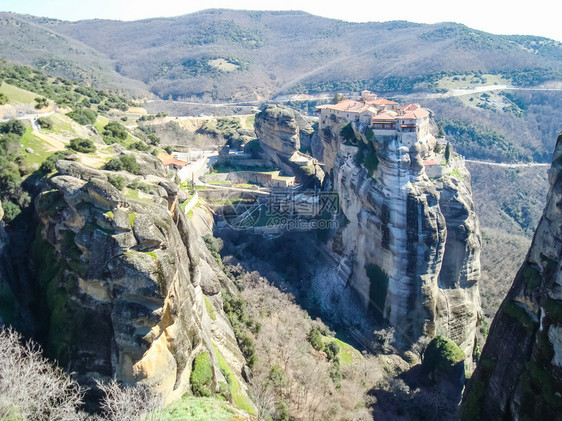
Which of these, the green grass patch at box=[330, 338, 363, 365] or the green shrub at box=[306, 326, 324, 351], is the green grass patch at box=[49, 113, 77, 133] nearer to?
the green shrub at box=[306, 326, 324, 351]

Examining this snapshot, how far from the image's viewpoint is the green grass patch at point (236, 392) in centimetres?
2022

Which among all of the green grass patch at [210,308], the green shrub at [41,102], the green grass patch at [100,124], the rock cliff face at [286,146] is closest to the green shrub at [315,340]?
the green grass patch at [210,308]

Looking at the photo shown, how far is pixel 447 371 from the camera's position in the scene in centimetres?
2988

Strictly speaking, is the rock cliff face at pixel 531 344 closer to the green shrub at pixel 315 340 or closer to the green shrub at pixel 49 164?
the green shrub at pixel 315 340

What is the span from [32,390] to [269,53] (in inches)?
6878

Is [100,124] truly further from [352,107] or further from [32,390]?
[32,390]

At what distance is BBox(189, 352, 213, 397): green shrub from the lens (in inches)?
717

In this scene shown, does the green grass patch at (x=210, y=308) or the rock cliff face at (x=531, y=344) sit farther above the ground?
the rock cliff face at (x=531, y=344)

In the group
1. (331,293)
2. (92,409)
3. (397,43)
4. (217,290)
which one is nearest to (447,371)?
(331,293)

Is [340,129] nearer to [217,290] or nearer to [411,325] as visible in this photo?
[411,325]

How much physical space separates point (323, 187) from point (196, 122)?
133ft

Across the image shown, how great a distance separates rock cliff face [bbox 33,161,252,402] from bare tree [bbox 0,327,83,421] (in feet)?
3.11

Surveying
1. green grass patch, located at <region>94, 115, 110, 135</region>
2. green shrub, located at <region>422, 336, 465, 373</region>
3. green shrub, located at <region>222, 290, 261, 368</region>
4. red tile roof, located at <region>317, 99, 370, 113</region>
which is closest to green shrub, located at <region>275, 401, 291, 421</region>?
green shrub, located at <region>222, 290, 261, 368</region>

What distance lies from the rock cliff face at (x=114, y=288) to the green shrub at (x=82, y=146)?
7501 mm
